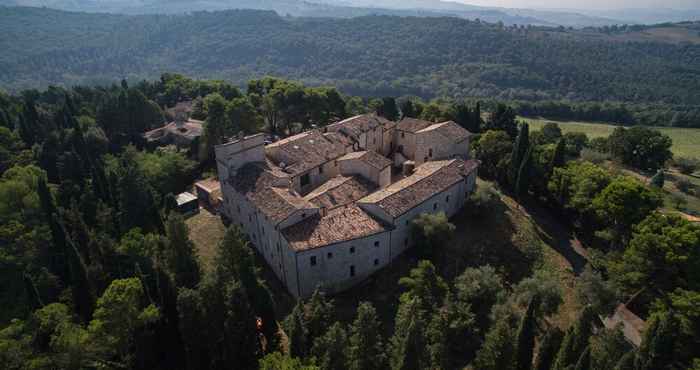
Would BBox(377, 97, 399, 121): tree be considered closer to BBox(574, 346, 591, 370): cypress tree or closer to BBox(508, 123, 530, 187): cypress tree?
BBox(508, 123, 530, 187): cypress tree

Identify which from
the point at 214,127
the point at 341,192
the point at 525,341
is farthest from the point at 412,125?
the point at 525,341

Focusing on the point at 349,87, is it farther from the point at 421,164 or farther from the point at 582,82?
the point at 421,164

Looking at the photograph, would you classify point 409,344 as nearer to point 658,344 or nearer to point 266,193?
point 658,344

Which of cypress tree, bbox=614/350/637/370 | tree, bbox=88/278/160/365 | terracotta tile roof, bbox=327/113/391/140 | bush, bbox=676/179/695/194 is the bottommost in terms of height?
bush, bbox=676/179/695/194

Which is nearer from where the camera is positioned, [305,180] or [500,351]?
[500,351]

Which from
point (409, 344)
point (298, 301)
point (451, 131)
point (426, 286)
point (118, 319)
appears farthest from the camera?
point (451, 131)

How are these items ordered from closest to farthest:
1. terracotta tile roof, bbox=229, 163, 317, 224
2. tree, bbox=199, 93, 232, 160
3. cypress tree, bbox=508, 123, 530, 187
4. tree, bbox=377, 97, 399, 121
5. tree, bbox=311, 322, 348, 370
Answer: tree, bbox=311, 322, 348, 370 → terracotta tile roof, bbox=229, 163, 317, 224 → cypress tree, bbox=508, 123, 530, 187 → tree, bbox=199, 93, 232, 160 → tree, bbox=377, 97, 399, 121

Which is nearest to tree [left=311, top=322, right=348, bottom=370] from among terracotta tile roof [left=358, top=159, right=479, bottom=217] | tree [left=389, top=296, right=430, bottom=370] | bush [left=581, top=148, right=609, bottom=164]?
tree [left=389, top=296, right=430, bottom=370]
